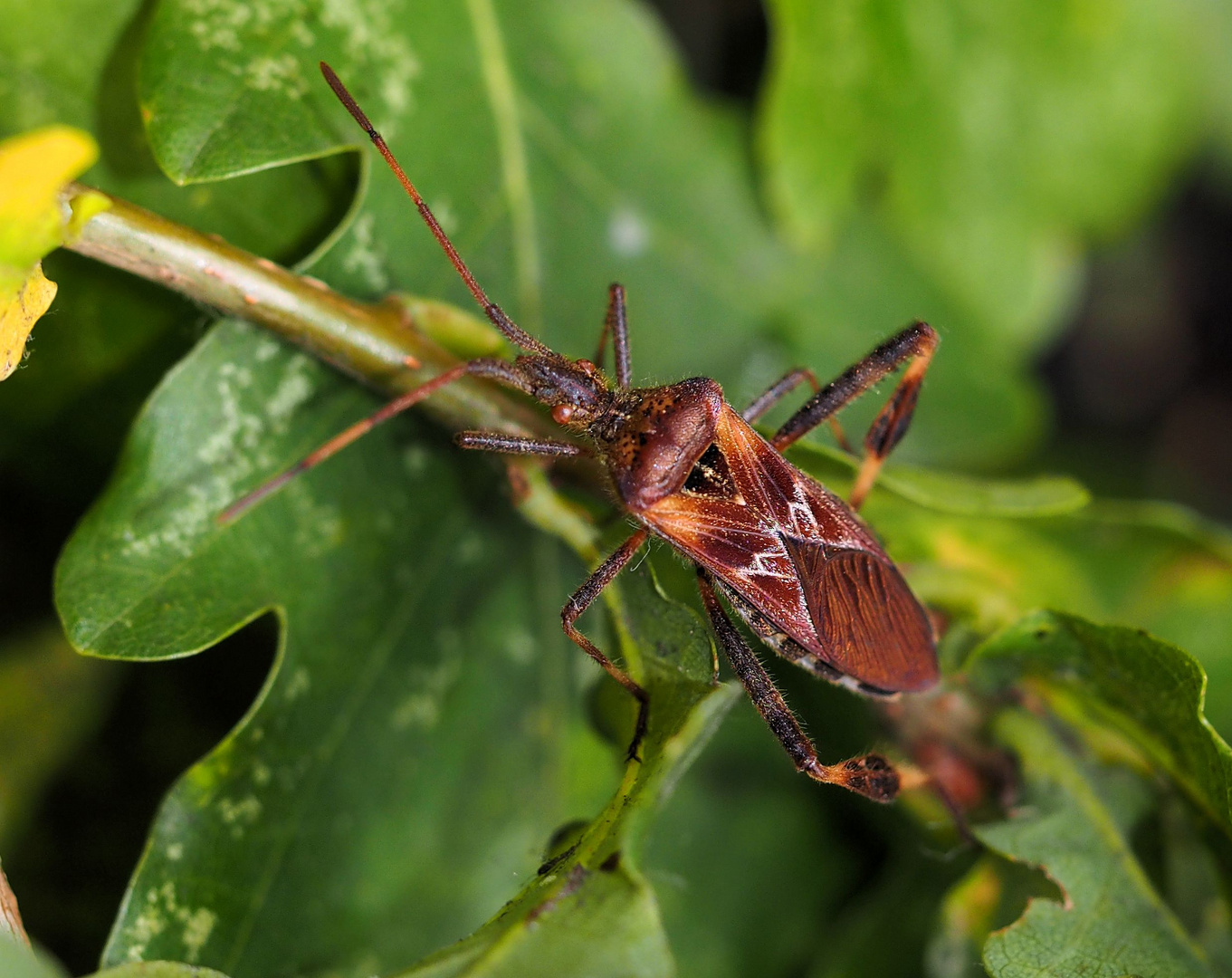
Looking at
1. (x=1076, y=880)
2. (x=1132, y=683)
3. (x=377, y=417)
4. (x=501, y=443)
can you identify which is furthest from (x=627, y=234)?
(x=1076, y=880)

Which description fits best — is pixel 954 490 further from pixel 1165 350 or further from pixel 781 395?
pixel 1165 350

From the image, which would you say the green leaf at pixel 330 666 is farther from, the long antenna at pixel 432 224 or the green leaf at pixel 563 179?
the green leaf at pixel 563 179

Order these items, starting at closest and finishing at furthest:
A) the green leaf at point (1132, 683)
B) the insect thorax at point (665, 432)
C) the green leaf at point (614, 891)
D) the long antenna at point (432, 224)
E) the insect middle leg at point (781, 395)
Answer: the green leaf at point (614, 891), the green leaf at point (1132, 683), the long antenna at point (432, 224), the insect thorax at point (665, 432), the insect middle leg at point (781, 395)

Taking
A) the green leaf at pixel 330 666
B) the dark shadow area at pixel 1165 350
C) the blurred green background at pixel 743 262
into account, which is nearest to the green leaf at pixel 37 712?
the blurred green background at pixel 743 262

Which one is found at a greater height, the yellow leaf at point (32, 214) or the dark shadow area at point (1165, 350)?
the yellow leaf at point (32, 214)

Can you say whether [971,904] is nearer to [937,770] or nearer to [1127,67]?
[937,770]

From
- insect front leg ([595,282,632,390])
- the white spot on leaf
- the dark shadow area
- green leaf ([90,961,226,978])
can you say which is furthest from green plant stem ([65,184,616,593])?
the dark shadow area
